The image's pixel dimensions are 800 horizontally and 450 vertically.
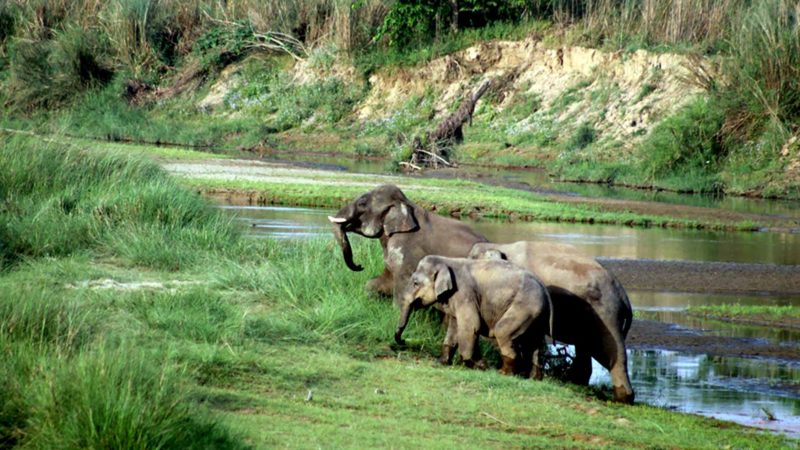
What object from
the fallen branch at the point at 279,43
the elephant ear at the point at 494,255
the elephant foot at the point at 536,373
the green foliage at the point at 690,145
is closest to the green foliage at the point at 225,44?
the fallen branch at the point at 279,43

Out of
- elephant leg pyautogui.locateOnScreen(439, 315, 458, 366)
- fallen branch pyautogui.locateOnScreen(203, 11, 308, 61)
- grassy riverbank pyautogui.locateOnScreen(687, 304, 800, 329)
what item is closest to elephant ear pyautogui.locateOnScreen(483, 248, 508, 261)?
elephant leg pyautogui.locateOnScreen(439, 315, 458, 366)

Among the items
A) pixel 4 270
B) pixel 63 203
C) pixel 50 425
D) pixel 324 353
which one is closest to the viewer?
pixel 50 425

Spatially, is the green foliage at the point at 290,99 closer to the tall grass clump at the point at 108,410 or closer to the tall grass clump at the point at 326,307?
the tall grass clump at the point at 326,307

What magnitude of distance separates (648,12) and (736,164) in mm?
9829

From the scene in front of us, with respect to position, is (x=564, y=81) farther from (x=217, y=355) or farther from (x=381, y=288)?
(x=217, y=355)

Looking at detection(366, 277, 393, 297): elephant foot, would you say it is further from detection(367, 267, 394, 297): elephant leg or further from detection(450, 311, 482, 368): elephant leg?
detection(450, 311, 482, 368): elephant leg

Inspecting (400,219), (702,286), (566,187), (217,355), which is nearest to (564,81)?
(566,187)

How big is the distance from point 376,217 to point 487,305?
2390 mm

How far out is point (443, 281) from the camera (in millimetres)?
12031

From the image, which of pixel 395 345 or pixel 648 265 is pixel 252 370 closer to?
pixel 395 345

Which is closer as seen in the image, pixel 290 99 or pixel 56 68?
pixel 290 99

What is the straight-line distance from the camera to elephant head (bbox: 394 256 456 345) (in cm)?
1204

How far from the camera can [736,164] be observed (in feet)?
123

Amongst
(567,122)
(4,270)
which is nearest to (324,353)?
(4,270)
